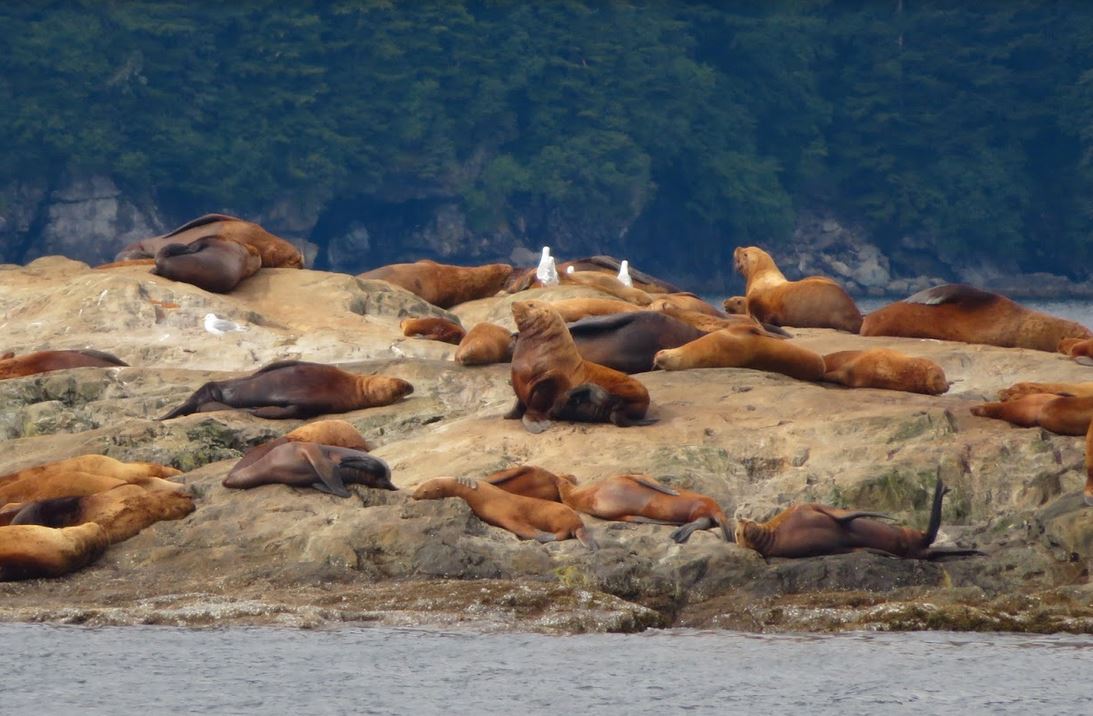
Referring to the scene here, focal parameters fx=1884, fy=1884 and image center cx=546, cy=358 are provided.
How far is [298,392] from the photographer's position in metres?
11.9

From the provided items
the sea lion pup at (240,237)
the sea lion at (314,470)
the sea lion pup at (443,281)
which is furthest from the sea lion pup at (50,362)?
the sea lion pup at (443,281)

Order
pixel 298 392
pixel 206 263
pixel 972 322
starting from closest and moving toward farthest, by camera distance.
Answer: pixel 298 392
pixel 972 322
pixel 206 263

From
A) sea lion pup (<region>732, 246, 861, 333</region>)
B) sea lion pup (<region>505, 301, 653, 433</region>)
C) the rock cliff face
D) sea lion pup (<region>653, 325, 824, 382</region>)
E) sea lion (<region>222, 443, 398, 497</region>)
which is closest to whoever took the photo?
the rock cliff face

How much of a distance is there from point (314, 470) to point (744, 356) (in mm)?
3533

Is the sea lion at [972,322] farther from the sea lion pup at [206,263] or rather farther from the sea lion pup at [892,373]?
the sea lion pup at [206,263]

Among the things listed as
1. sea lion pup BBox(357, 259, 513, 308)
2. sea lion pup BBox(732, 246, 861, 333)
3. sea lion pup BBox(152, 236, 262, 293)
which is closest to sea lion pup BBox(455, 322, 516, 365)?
sea lion pup BBox(152, 236, 262, 293)

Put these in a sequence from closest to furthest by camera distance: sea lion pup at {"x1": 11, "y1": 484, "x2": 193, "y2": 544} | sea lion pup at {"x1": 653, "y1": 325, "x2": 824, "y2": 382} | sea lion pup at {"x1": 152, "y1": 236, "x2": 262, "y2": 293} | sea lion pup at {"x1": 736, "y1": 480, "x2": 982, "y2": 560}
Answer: sea lion pup at {"x1": 736, "y1": 480, "x2": 982, "y2": 560} → sea lion pup at {"x1": 11, "y1": 484, "x2": 193, "y2": 544} → sea lion pup at {"x1": 653, "y1": 325, "x2": 824, "y2": 382} → sea lion pup at {"x1": 152, "y1": 236, "x2": 262, "y2": 293}

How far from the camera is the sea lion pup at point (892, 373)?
11.6 meters

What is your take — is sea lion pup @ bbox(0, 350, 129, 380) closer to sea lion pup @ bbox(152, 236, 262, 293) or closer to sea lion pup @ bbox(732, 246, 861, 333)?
sea lion pup @ bbox(152, 236, 262, 293)

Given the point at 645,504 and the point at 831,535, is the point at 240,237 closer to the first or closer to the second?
the point at 645,504

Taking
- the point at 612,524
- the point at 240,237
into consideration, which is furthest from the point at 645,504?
the point at 240,237

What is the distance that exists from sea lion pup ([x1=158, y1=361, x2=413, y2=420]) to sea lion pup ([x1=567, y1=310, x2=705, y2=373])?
1270 mm

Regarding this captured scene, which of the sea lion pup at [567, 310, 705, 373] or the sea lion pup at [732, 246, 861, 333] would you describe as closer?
the sea lion pup at [567, 310, 705, 373]

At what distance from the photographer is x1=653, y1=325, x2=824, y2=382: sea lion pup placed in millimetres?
11984
